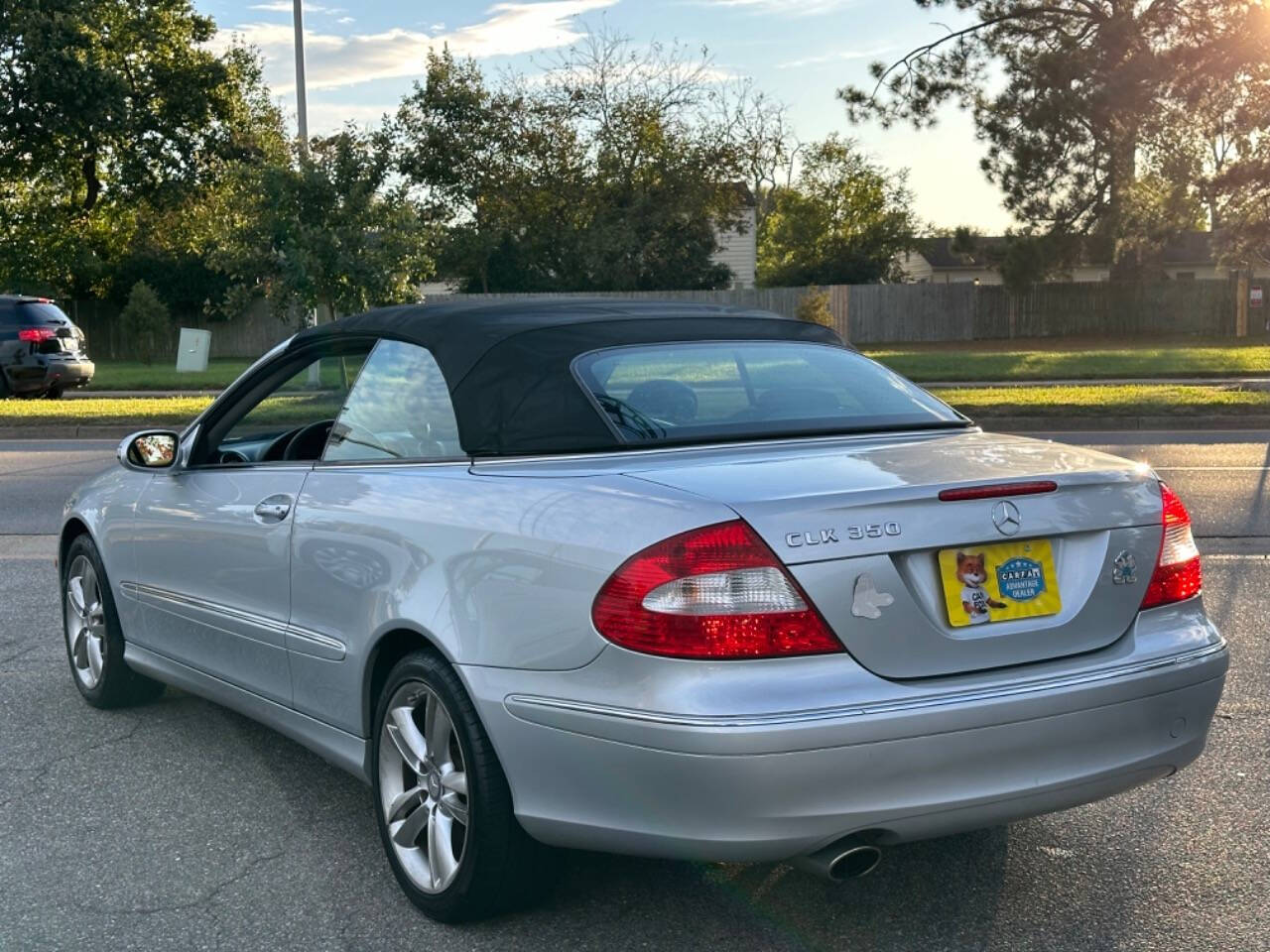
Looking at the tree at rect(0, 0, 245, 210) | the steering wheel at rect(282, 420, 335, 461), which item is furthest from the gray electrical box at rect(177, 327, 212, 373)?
the steering wheel at rect(282, 420, 335, 461)

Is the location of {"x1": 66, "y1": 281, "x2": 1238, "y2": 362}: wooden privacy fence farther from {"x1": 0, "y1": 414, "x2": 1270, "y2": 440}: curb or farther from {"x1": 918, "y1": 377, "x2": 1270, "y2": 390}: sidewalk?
{"x1": 0, "y1": 414, "x2": 1270, "y2": 440}: curb

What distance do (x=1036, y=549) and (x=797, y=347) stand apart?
1.35 m

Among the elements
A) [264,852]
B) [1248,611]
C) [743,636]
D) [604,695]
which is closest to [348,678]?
[264,852]

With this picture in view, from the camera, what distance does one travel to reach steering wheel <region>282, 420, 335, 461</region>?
479 centimetres

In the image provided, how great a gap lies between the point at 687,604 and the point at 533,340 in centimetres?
123

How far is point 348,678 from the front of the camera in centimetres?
395

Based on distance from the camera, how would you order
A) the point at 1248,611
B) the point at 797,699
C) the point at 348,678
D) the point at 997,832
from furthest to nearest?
the point at 1248,611 → the point at 997,832 → the point at 348,678 → the point at 797,699

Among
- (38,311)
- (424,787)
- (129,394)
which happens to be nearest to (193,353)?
(129,394)

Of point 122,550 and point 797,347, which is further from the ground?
point 797,347

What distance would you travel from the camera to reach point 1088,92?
35.4 m

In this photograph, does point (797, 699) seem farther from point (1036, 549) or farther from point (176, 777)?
point (176, 777)

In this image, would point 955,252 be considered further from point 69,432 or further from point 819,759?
point 819,759

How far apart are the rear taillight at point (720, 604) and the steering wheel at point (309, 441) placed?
1.98 m

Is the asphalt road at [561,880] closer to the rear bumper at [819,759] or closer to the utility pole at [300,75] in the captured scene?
the rear bumper at [819,759]
